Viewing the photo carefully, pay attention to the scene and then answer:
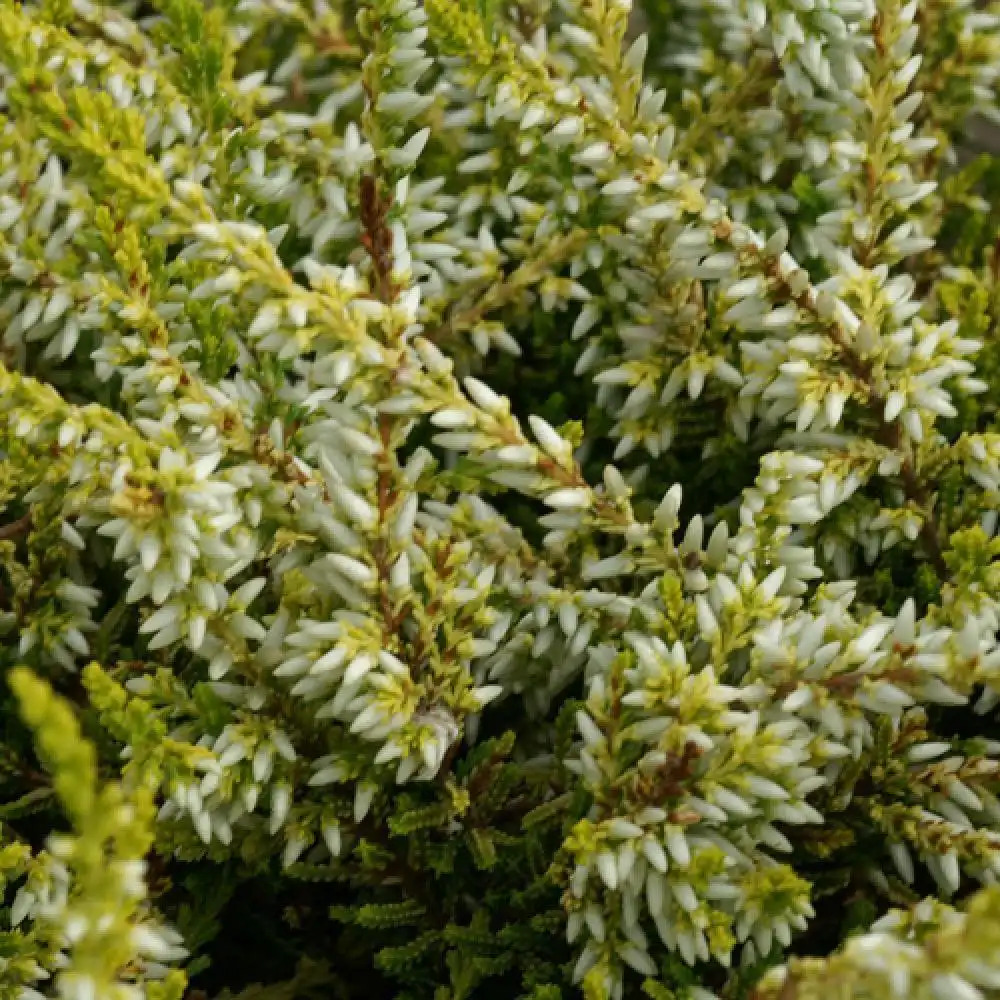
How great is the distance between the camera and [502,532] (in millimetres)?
1275

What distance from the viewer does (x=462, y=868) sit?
4.09ft

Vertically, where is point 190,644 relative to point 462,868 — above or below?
above

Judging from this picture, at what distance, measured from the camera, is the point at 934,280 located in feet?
5.40

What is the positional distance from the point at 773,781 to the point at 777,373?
41 cm

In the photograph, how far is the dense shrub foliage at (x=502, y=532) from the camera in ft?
3.34

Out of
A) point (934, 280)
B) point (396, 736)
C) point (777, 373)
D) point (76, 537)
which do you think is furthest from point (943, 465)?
point (76, 537)

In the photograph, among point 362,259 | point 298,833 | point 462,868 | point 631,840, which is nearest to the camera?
point 631,840

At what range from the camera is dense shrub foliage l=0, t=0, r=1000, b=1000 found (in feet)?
3.34

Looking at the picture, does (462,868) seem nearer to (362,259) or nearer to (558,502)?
(558,502)

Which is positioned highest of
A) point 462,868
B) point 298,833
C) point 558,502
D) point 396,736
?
point 558,502

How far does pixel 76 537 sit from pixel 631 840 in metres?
0.63

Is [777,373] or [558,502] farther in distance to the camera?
[777,373]

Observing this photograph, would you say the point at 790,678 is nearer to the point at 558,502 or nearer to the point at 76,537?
the point at 558,502

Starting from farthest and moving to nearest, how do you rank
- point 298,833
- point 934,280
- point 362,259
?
point 934,280
point 362,259
point 298,833
